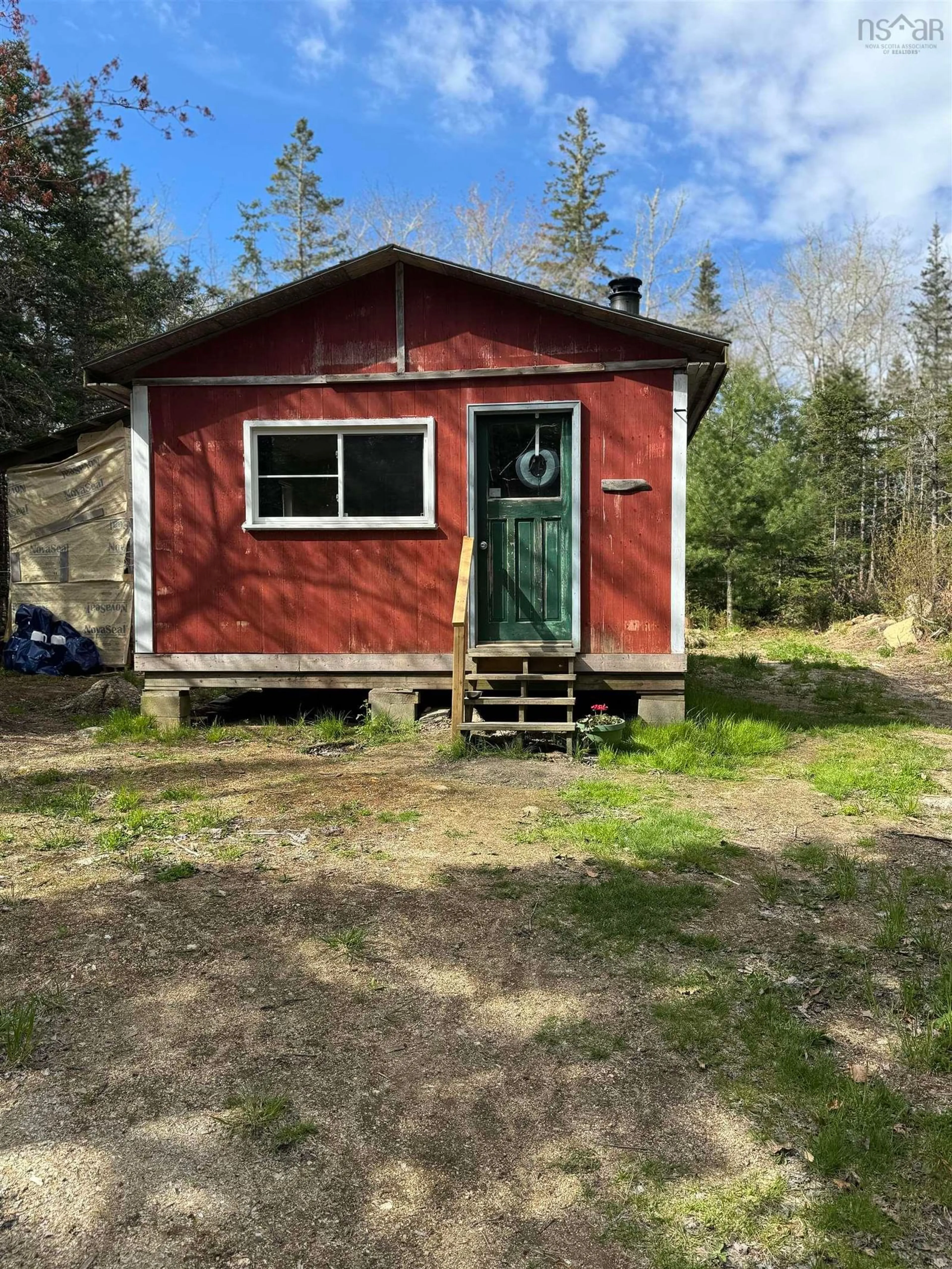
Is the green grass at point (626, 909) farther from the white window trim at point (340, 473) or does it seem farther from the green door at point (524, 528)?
the white window trim at point (340, 473)

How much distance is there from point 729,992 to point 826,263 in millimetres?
31230

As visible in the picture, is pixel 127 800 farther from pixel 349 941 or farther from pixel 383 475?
pixel 383 475

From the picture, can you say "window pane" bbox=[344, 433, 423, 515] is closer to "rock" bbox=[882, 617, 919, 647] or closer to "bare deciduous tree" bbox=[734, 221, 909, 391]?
"rock" bbox=[882, 617, 919, 647]

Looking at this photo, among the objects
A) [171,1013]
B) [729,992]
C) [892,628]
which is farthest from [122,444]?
[892,628]

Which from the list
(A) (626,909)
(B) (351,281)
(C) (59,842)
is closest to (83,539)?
(B) (351,281)

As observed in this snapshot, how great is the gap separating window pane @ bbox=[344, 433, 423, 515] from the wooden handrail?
86cm

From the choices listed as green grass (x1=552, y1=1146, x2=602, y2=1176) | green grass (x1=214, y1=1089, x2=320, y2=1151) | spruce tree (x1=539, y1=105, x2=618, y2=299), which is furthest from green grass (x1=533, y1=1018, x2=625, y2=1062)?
spruce tree (x1=539, y1=105, x2=618, y2=299)

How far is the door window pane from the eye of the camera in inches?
293

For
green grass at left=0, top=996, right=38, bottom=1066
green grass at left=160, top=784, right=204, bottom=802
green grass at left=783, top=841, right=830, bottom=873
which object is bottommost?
green grass at left=0, top=996, right=38, bottom=1066

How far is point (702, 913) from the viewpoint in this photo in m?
3.79

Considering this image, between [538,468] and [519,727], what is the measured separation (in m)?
2.40

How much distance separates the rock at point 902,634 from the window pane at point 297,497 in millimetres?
11828

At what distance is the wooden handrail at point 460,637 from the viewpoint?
254 inches

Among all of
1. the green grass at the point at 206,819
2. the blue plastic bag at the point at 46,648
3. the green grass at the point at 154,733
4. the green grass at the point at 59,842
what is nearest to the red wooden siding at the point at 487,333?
the green grass at the point at 154,733
